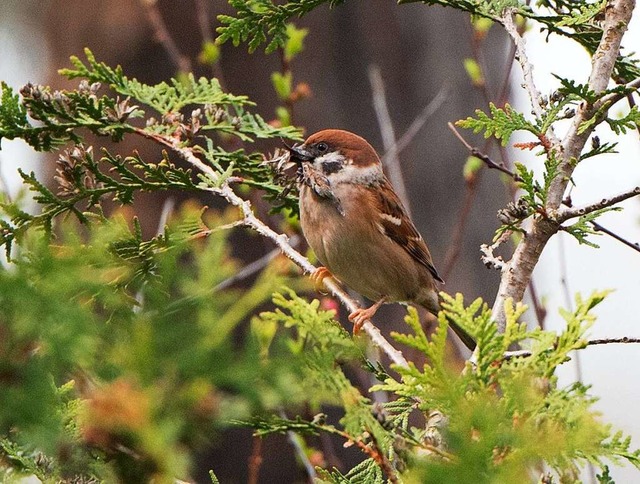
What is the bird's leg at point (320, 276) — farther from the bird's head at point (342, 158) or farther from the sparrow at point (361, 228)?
the bird's head at point (342, 158)

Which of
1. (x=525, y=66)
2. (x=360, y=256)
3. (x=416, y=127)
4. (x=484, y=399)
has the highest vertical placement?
(x=416, y=127)

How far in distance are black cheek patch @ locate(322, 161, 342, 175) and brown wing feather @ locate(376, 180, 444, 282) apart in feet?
0.67

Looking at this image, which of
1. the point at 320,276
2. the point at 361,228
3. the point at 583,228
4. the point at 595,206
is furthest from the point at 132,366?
the point at 361,228

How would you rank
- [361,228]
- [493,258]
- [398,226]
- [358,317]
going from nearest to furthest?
1. [493,258]
2. [358,317]
3. [361,228]
4. [398,226]

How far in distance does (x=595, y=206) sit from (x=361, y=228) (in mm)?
1693

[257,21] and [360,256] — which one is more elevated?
[257,21]

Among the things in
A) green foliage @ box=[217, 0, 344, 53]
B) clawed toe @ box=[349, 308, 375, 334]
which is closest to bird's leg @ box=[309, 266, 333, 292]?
clawed toe @ box=[349, 308, 375, 334]

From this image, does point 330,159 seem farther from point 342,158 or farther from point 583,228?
point 583,228

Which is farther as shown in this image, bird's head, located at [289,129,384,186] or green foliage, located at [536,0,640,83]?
bird's head, located at [289,129,384,186]

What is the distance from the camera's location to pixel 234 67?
504 centimetres

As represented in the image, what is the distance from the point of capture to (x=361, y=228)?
3.30m

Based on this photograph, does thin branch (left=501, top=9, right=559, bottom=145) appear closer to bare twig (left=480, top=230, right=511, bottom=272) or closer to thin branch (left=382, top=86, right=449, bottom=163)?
bare twig (left=480, top=230, right=511, bottom=272)

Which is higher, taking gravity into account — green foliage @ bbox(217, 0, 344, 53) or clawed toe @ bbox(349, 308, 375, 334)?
green foliage @ bbox(217, 0, 344, 53)

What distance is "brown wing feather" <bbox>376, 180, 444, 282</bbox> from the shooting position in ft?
11.3
